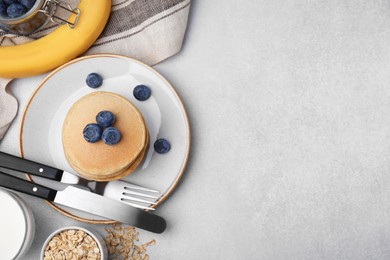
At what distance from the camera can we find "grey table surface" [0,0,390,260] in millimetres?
929

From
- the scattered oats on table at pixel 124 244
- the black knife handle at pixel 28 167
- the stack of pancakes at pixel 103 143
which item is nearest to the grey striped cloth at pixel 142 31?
the stack of pancakes at pixel 103 143

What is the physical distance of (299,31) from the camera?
38.4 inches

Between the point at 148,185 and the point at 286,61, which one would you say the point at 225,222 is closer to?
the point at 148,185

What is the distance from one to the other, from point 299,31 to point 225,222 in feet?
1.40

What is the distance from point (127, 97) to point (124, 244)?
30 centimetres

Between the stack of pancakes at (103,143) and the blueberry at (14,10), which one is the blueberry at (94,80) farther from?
the blueberry at (14,10)

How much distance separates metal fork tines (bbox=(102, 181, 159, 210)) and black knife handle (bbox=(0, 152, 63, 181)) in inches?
3.5

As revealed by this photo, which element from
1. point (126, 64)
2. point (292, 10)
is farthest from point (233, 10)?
point (126, 64)

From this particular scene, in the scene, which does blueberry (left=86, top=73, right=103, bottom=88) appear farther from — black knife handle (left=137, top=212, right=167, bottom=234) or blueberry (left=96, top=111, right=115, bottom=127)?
black knife handle (left=137, top=212, right=167, bottom=234)

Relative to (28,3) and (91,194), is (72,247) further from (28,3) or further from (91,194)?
(28,3)

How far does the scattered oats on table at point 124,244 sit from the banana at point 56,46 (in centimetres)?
36

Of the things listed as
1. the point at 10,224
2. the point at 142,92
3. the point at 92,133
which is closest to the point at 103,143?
the point at 92,133

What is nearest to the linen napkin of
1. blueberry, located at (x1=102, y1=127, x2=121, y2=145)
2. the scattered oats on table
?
blueberry, located at (x1=102, y1=127, x2=121, y2=145)

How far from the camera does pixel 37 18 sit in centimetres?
92
